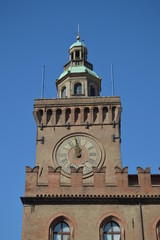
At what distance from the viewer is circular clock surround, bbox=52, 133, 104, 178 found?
35156 mm

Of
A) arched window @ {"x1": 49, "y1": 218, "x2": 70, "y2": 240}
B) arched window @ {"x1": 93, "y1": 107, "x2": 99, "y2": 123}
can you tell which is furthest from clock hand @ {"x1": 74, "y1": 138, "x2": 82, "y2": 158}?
arched window @ {"x1": 49, "y1": 218, "x2": 70, "y2": 240}

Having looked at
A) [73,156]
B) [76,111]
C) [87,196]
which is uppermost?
[76,111]

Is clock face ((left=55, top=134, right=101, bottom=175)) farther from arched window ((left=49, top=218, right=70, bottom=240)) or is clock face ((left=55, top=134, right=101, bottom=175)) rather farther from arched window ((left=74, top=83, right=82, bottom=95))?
arched window ((left=49, top=218, right=70, bottom=240))

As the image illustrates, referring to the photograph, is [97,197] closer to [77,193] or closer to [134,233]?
[77,193]

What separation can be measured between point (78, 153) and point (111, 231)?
29.1 feet

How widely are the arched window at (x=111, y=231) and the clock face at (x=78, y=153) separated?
277 inches

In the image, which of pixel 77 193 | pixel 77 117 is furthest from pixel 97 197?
pixel 77 117

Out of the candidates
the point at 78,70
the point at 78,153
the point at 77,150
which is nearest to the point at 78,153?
the point at 78,153

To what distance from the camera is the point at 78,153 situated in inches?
1401

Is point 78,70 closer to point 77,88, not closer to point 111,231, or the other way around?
point 77,88

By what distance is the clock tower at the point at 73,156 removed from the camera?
28.1 m

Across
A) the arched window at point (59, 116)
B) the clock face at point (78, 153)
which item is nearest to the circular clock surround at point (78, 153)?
the clock face at point (78, 153)

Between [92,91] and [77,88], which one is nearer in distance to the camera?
[77,88]

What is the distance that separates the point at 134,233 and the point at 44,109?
1399 cm
